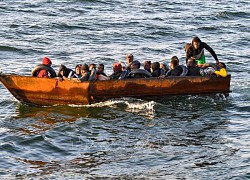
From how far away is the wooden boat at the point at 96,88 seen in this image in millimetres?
19875

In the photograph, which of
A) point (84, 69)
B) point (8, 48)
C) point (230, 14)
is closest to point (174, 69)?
point (84, 69)

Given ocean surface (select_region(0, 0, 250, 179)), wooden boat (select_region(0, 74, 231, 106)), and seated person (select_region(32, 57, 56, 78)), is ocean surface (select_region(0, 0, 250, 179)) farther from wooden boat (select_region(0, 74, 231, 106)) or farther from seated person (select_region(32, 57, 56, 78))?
seated person (select_region(32, 57, 56, 78))

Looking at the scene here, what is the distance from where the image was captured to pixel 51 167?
50.7 ft

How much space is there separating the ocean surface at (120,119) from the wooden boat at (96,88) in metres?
0.26

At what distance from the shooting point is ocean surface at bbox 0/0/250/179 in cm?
1553

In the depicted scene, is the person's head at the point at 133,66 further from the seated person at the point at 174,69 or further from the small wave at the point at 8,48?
the small wave at the point at 8,48

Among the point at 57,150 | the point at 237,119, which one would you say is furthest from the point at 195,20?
the point at 57,150

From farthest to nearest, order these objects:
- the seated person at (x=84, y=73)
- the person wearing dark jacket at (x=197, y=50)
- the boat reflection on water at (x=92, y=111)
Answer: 1. the person wearing dark jacket at (x=197, y=50)
2. the seated person at (x=84, y=73)
3. the boat reflection on water at (x=92, y=111)

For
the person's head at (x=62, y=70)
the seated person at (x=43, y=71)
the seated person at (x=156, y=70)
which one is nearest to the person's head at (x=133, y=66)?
the seated person at (x=156, y=70)

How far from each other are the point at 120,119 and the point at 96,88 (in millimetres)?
1151

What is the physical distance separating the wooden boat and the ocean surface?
0.26 m

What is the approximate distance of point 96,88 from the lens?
19891 mm

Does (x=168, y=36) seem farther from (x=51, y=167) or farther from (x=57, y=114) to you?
(x=51, y=167)

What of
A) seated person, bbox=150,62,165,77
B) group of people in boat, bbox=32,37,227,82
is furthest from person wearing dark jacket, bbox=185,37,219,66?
seated person, bbox=150,62,165,77
